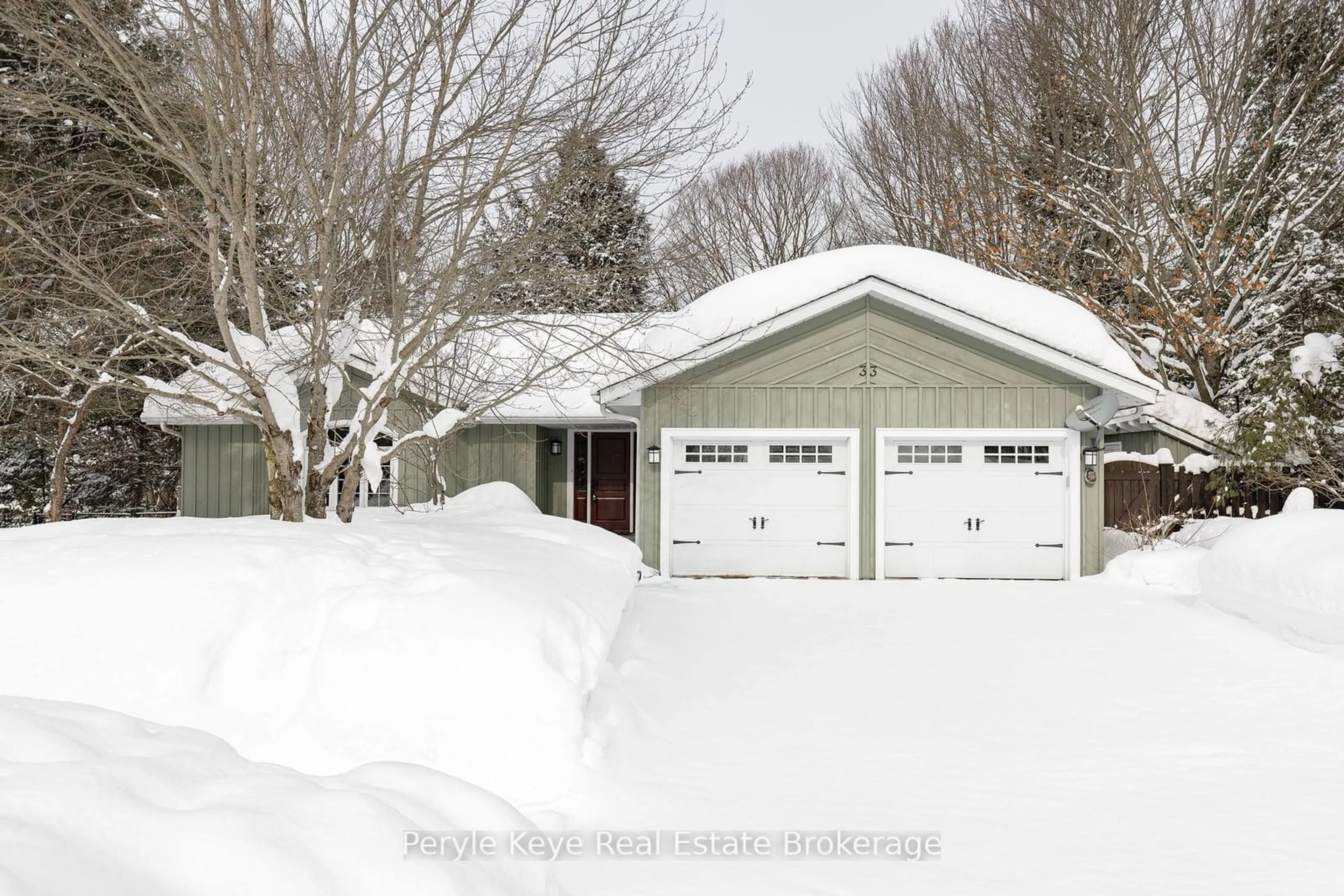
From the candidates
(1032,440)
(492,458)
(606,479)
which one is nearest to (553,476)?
(606,479)

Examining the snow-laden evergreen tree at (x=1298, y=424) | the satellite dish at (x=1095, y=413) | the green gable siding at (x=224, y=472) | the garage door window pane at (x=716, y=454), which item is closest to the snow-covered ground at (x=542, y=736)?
the satellite dish at (x=1095, y=413)

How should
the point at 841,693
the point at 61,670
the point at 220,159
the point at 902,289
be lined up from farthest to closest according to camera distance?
the point at 902,289
the point at 220,159
the point at 841,693
the point at 61,670

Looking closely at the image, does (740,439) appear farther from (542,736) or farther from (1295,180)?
(1295,180)

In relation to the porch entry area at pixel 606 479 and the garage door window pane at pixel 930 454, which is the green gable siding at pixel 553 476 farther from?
the garage door window pane at pixel 930 454

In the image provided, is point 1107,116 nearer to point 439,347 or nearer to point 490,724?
point 439,347

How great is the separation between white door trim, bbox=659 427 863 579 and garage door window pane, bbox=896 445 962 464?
61cm

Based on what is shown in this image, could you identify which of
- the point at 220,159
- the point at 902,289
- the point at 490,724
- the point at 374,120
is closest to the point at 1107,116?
the point at 902,289

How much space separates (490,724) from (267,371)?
435 centimetres

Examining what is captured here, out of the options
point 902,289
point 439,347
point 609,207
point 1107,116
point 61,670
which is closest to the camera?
point 61,670

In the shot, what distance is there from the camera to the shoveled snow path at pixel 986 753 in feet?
11.6

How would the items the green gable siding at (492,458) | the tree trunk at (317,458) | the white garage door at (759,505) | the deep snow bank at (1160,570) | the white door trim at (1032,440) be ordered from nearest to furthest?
the tree trunk at (317,458)
the deep snow bank at (1160,570)
the white door trim at (1032,440)
the white garage door at (759,505)
the green gable siding at (492,458)

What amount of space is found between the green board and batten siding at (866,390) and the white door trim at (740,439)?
2.2 inches

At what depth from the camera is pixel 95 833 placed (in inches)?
68.4
